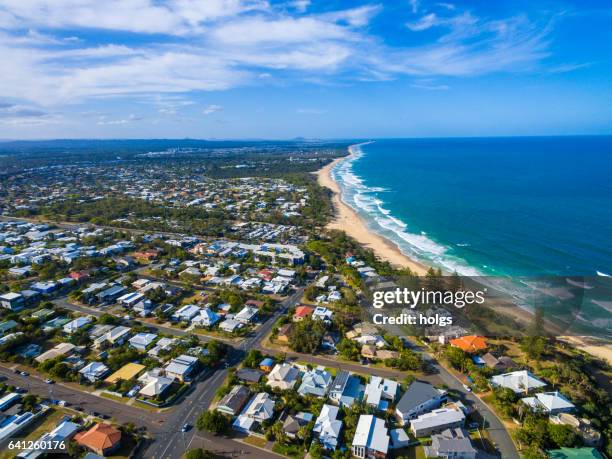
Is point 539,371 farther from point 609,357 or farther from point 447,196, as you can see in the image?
point 447,196

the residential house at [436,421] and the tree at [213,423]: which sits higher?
the tree at [213,423]

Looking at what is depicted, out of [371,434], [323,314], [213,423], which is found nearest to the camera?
[371,434]

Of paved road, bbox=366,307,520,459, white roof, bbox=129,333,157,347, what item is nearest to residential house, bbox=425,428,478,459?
paved road, bbox=366,307,520,459

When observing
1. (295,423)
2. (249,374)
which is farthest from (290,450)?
(249,374)

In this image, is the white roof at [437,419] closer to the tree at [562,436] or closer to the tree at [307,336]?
the tree at [562,436]

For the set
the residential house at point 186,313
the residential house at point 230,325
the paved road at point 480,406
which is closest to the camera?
the paved road at point 480,406

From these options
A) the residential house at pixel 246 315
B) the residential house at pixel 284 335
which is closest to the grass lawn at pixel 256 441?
the residential house at pixel 284 335

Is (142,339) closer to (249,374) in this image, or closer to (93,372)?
(93,372)

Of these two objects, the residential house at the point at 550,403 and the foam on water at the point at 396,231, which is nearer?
the residential house at the point at 550,403

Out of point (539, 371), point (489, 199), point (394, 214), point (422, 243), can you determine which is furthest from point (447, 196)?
point (539, 371)
